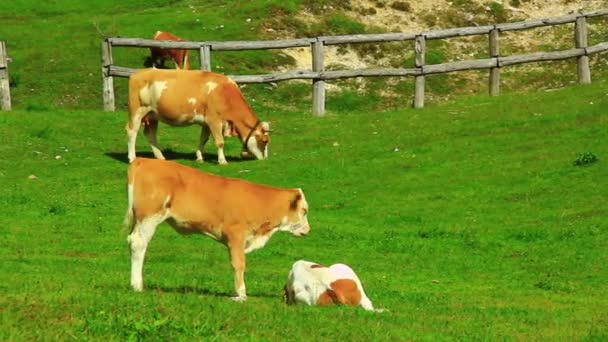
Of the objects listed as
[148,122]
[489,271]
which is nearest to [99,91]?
[148,122]

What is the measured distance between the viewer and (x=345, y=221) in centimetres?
2217

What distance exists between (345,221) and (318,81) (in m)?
11.7

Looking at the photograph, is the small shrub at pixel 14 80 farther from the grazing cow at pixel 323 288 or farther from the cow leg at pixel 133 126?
the grazing cow at pixel 323 288

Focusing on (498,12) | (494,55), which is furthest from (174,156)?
(498,12)

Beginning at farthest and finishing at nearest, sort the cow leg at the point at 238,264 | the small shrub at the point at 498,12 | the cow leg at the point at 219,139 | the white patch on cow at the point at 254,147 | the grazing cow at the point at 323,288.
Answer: the small shrub at the point at 498,12 → the white patch on cow at the point at 254,147 → the cow leg at the point at 219,139 → the cow leg at the point at 238,264 → the grazing cow at the point at 323,288

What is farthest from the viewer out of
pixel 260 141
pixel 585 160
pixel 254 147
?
pixel 254 147

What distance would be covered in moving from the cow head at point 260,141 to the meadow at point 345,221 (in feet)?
1.77

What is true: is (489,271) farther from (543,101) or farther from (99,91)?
(99,91)

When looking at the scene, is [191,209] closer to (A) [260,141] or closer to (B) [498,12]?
(A) [260,141]

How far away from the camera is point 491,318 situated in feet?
47.9

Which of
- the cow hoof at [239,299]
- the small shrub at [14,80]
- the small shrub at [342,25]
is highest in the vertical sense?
the small shrub at [342,25]

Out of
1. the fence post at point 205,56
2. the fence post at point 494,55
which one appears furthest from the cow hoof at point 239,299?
the fence post at point 494,55

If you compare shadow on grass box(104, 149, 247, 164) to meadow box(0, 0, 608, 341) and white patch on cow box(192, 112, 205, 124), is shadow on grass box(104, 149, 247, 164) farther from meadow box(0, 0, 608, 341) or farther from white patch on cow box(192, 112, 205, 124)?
white patch on cow box(192, 112, 205, 124)

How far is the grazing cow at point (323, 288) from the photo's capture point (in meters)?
14.2
